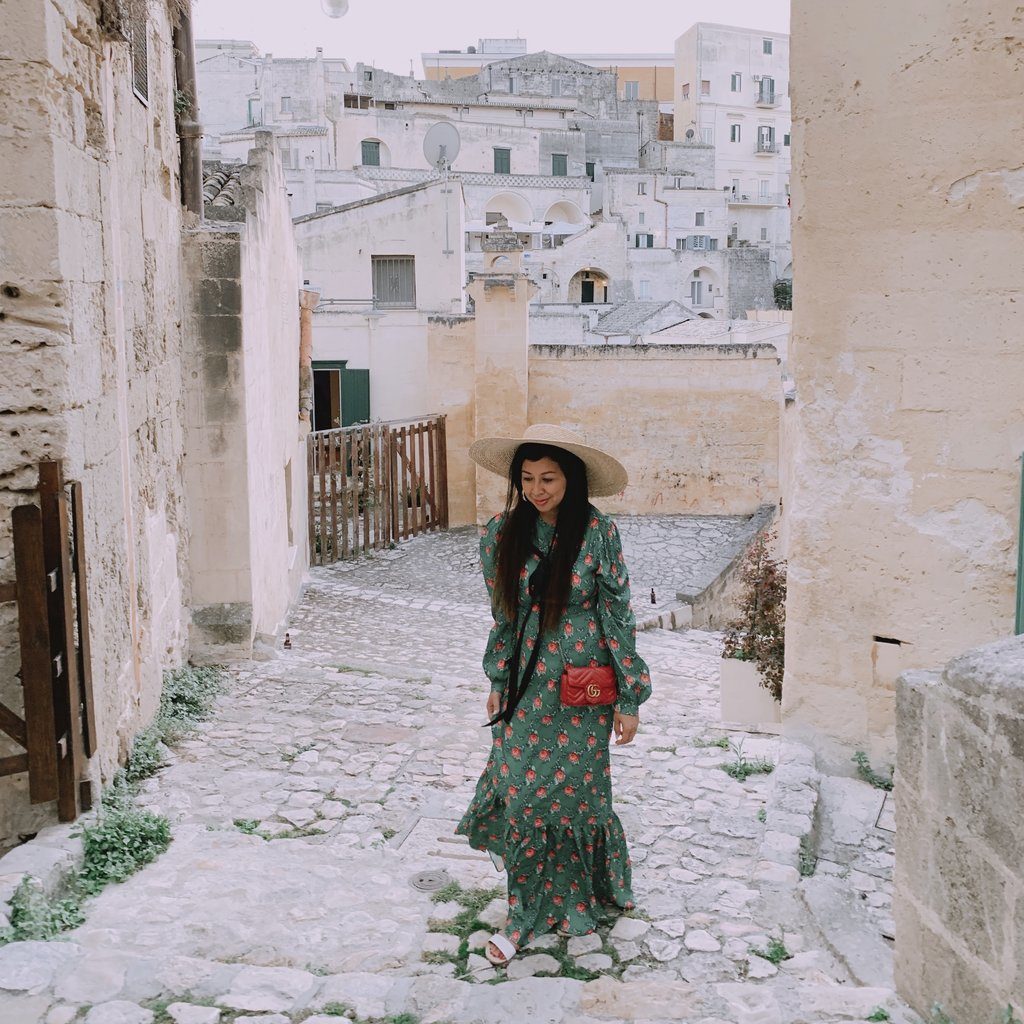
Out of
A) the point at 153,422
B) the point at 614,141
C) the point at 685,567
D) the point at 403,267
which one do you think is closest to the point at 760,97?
the point at 614,141

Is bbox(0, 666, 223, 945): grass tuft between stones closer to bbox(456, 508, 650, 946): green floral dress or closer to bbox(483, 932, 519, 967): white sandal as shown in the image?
bbox(483, 932, 519, 967): white sandal

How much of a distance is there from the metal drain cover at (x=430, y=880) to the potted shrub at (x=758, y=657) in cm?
310

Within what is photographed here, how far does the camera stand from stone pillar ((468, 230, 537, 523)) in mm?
17188

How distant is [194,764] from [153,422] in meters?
2.10

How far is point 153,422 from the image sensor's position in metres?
6.63

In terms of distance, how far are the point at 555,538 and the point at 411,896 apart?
1.52 metres

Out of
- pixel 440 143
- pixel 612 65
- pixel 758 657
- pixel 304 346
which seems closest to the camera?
pixel 758 657

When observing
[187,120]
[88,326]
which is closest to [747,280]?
[187,120]

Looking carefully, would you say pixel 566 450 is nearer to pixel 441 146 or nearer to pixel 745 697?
pixel 745 697

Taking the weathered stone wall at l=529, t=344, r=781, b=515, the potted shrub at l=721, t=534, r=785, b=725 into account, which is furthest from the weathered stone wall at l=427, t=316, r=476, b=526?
the potted shrub at l=721, t=534, r=785, b=725

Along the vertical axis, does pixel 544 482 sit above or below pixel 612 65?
below

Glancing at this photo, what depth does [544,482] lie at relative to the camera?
3686mm

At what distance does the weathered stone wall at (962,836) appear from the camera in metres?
2.62

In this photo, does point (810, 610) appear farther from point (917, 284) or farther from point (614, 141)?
point (614, 141)
